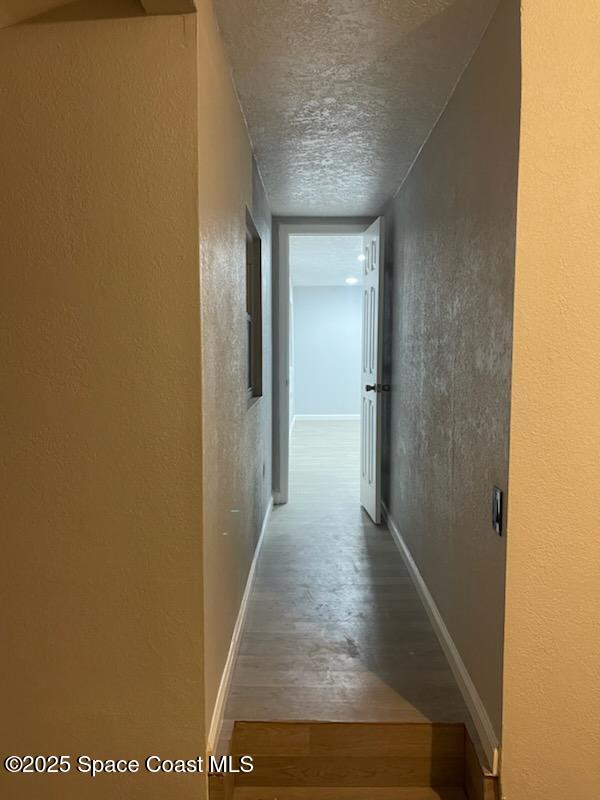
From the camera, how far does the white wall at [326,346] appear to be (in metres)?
9.77

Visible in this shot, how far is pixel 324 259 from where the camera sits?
7195 millimetres

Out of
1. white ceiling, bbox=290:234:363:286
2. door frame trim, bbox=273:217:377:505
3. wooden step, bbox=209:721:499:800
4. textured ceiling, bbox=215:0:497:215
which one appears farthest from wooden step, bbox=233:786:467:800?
white ceiling, bbox=290:234:363:286

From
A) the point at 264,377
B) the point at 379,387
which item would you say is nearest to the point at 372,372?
the point at 379,387

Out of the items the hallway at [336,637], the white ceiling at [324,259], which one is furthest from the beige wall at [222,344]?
the white ceiling at [324,259]

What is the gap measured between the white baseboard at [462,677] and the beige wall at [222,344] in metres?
0.84

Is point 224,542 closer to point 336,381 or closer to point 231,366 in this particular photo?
point 231,366

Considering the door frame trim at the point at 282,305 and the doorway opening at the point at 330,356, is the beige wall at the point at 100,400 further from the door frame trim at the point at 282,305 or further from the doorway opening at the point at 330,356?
the door frame trim at the point at 282,305

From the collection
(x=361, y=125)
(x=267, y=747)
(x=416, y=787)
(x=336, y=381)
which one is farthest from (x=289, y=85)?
(x=336, y=381)

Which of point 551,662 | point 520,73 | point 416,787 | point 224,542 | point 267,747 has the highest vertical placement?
point 520,73

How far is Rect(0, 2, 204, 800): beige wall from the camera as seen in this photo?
1548mm

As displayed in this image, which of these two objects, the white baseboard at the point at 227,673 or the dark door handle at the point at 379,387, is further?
the dark door handle at the point at 379,387

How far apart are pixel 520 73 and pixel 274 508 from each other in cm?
350

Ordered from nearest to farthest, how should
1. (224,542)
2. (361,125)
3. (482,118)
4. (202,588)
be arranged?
(202,588), (482,118), (224,542), (361,125)

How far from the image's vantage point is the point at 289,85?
2215mm
